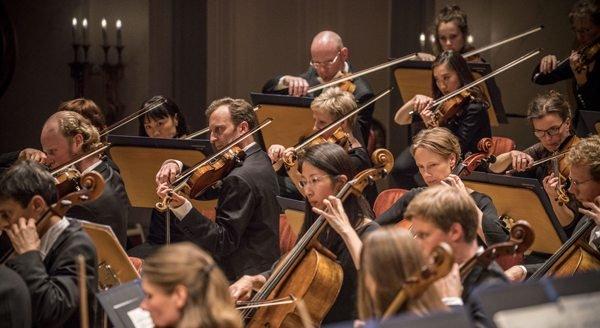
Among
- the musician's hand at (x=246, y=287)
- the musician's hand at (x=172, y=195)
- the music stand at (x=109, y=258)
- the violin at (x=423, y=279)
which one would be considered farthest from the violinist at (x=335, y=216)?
the violin at (x=423, y=279)

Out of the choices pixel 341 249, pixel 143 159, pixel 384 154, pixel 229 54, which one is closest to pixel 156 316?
pixel 341 249

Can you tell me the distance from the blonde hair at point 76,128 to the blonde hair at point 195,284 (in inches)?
85.6

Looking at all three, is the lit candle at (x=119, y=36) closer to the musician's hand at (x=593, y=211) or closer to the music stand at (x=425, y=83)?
the music stand at (x=425, y=83)

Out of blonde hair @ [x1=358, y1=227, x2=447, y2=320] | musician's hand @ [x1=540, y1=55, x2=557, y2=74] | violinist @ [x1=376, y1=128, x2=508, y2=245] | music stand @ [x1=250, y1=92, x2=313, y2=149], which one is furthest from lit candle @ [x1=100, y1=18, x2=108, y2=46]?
blonde hair @ [x1=358, y1=227, x2=447, y2=320]

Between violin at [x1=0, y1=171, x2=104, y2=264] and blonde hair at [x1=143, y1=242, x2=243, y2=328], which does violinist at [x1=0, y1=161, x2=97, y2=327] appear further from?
blonde hair at [x1=143, y1=242, x2=243, y2=328]

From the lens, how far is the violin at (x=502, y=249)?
10.3 feet

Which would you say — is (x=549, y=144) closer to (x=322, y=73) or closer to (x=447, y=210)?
(x=322, y=73)

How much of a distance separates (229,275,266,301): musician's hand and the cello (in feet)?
0.22

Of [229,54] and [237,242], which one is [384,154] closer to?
[237,242]

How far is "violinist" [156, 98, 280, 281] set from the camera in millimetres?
4719

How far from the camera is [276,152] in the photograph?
17.8 ft

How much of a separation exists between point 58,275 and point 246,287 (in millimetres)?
824

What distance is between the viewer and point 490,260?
3160 millimetres

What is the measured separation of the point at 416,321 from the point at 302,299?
1499 mm
